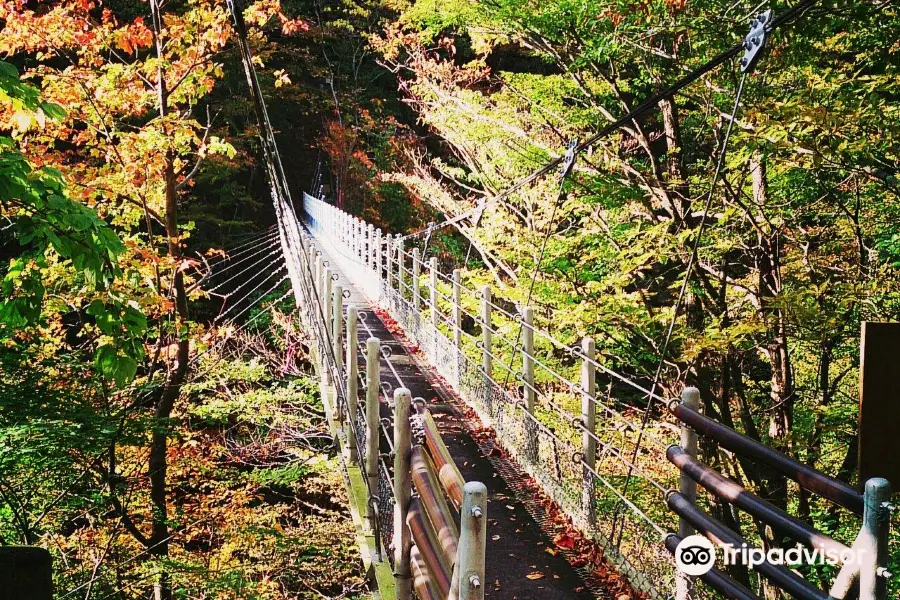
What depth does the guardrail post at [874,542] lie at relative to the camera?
3.68ft

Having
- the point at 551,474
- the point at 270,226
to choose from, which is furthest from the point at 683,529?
the point at 270,226

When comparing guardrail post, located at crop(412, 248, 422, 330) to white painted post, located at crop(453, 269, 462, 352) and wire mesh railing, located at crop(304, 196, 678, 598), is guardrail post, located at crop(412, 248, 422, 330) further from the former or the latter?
white painted post, located at crop(453, 269, 462, 352)

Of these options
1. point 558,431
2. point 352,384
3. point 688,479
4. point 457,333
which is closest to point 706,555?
point 688,479

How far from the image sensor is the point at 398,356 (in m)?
6.65

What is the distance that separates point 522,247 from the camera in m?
6.91

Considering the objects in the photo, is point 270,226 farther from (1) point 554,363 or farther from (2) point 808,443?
(2) point 808,443

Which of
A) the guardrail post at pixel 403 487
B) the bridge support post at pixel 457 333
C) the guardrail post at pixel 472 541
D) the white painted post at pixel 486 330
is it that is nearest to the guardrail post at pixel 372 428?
the guardrail post at pixel 403 487

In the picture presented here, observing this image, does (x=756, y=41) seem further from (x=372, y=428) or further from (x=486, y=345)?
(x=486, y=345)

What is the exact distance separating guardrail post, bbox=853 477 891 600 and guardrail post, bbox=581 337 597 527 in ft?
6.67

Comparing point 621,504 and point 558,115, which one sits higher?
point 558,115

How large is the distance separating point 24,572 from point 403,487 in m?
1.05

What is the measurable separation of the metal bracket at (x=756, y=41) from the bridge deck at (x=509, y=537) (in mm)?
2039

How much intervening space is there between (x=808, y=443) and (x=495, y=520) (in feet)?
8.09

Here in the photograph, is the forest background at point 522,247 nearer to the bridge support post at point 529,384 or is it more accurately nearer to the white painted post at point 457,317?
the bridge support post at point 529,384
